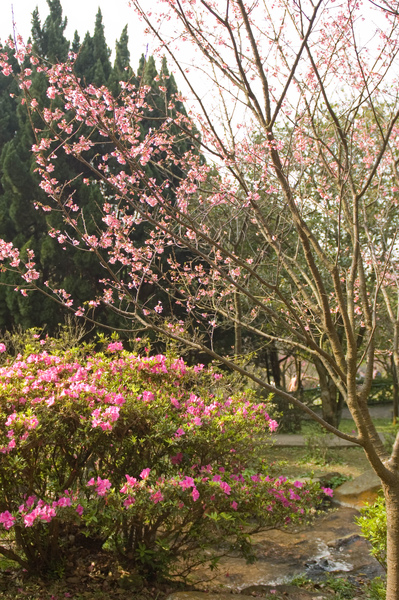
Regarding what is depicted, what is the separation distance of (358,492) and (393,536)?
414 cm

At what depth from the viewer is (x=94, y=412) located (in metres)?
2.89

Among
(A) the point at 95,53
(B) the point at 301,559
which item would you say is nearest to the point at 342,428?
(B) the point at 301,559

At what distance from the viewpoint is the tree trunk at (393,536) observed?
2.63 m

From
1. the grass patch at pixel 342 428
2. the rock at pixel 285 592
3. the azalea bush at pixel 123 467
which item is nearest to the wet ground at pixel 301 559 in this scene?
the rock at pixel 285 592

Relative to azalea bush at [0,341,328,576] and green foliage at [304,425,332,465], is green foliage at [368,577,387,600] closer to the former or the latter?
azalea bush at [0,341,328,576]

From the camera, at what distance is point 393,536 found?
8.70 feet

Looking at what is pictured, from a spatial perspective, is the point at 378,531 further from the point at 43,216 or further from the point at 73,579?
the point at 43,216

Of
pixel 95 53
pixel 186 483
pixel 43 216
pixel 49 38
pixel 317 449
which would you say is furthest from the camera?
pixel 95 53

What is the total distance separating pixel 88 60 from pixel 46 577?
13.4 meters

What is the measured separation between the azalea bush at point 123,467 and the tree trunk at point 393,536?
2.50ft

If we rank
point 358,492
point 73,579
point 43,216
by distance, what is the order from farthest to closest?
point 43,216
point 358,492
point 73,579

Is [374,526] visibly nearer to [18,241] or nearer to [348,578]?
[348,578]

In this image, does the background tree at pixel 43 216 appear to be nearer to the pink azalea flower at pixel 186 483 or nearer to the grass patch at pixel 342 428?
the grass patch at pixel 342 428

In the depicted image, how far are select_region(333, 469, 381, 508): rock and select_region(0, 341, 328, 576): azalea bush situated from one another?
3229 mm
